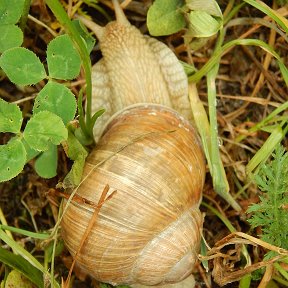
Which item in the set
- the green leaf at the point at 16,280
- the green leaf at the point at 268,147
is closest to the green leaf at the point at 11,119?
the green leaf at the point at 16,280

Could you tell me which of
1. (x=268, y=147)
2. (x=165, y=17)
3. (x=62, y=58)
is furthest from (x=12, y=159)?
(x=268, y=147)

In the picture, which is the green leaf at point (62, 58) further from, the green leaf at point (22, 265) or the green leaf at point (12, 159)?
the green leaf at point (22, 265)

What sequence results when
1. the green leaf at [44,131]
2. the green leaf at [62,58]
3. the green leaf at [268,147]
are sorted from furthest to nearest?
1. the green leaf at [268,147]
2. the green leaf at [62,58]
3. the green leaf at [44,131]

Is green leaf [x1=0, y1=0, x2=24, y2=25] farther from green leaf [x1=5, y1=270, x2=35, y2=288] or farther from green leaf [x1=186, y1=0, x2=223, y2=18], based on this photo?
green leaf [x1=5, y1=270, x2=35, y2=288]

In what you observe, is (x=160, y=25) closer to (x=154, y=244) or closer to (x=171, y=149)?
(x=171, y=149)

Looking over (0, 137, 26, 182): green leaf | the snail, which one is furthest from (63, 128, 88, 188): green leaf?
(0, 137, 26, 182): green leaf

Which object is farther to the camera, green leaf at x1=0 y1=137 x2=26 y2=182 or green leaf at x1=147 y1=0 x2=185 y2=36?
green leaf at x1=147 y1=0 x2=185 y2=36

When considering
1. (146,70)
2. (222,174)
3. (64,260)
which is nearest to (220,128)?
(222,174)
